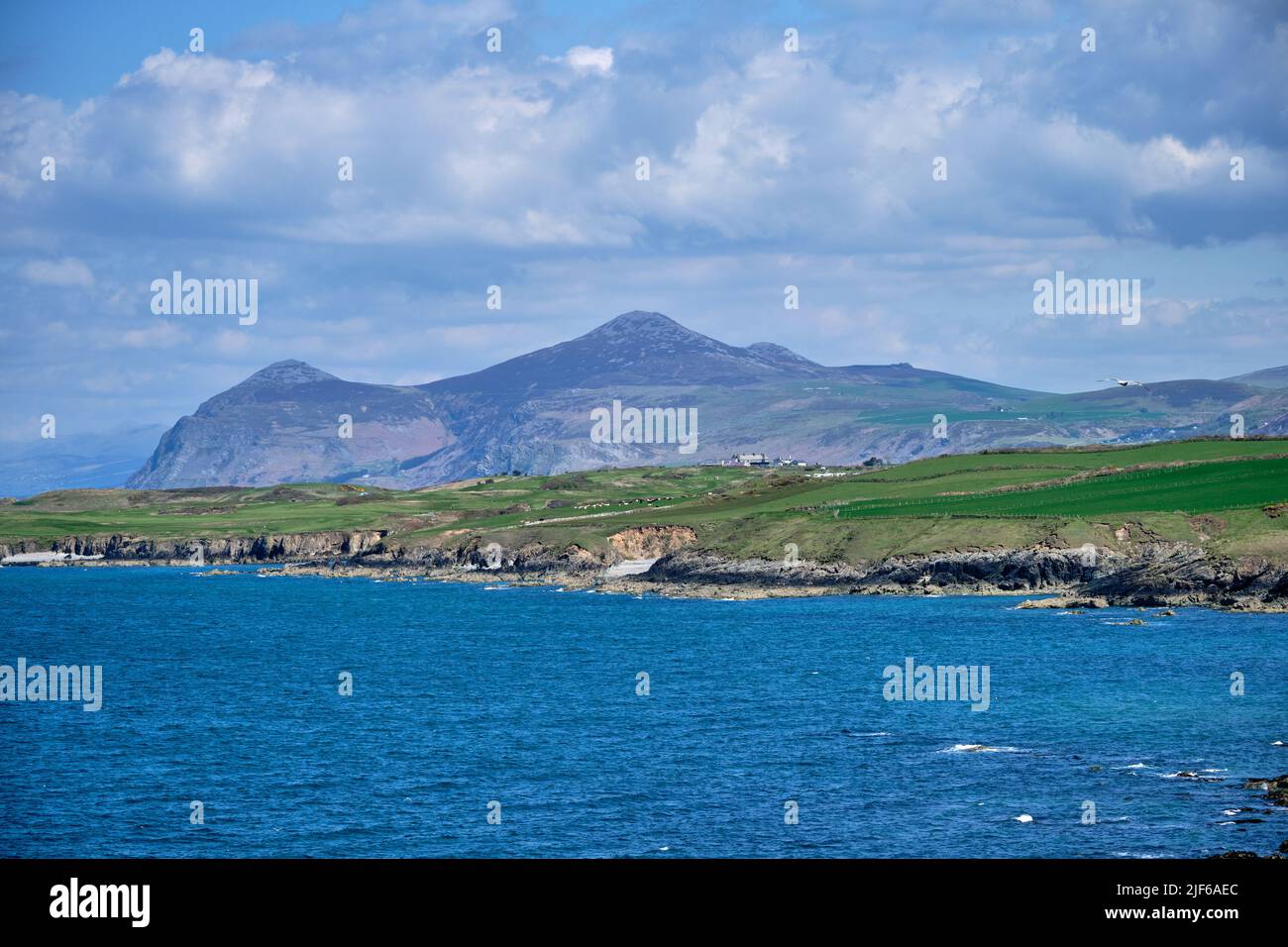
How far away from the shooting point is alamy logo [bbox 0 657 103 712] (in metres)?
80.0

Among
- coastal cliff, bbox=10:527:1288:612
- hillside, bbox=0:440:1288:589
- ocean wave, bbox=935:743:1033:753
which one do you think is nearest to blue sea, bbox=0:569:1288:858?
ocean wave, bbox=935:743:1033:753

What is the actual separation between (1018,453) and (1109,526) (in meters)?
70.4

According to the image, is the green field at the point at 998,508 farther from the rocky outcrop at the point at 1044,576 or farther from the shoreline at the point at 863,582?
the shoreline at the point at 863,582

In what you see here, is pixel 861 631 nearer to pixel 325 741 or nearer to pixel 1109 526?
pixel 1109 526

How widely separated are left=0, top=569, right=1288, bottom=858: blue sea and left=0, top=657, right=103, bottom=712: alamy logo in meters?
1.36

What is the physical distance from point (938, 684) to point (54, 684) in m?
56.8

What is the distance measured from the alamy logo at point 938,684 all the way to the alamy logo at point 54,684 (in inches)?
1794

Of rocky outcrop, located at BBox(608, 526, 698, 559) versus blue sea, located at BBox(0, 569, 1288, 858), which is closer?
blue sea, located at BBox(0, 569, 1288, 858)

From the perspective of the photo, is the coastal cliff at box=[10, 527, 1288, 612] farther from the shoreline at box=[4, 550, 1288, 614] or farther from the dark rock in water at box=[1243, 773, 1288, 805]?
the dark rock in water at box=[1243, 773, 1288, 805]

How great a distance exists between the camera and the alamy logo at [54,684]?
80044mm

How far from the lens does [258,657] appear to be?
101188mm
